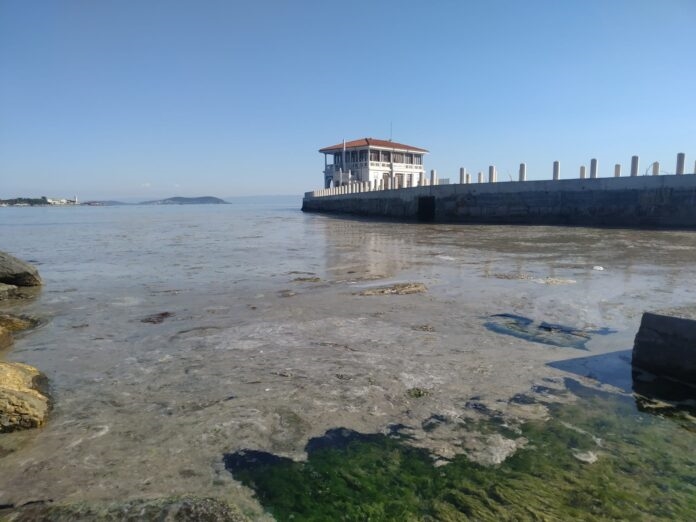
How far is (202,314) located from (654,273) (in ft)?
25.1

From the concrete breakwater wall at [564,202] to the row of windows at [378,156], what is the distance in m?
21.1

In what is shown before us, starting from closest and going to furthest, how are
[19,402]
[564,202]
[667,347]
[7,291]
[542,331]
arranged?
[19,402], [667,347], [542,331], [7,291], [564,202]

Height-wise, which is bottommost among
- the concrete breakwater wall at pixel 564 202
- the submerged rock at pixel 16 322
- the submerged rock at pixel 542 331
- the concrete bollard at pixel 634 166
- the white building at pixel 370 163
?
the submerged rock at pixel 16 322

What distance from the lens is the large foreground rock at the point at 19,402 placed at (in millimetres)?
2791

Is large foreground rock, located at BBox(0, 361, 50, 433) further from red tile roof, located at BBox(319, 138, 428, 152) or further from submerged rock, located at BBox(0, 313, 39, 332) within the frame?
red tile roof, located at BBox(319, 138, 428, 152)

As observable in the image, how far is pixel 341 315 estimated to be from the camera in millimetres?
5688

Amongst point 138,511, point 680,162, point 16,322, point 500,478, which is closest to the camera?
point 138,511

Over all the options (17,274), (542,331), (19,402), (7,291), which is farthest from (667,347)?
(17,274)

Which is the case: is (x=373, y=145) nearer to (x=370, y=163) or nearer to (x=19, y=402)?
(x=370, y=163)

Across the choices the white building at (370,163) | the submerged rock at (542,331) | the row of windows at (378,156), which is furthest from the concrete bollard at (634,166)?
the row of windows at (378,156)

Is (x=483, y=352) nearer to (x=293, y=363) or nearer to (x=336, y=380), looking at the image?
(x=336, y=380)

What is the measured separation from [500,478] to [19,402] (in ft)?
9.36

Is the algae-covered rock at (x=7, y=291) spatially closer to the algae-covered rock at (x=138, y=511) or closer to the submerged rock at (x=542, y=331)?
the algae-covered rock at (x=138, y=511)

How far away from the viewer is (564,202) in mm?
21859
